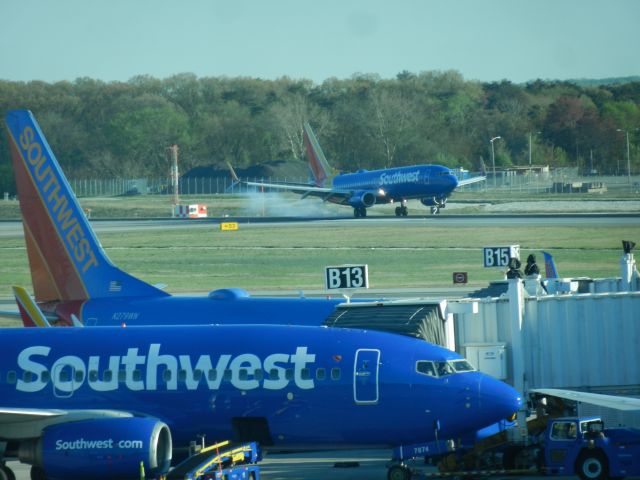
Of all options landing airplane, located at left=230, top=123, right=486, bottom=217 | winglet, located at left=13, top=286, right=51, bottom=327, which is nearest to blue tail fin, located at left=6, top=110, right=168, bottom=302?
winglet, located at left=13, top=286, right=51, bottom=327

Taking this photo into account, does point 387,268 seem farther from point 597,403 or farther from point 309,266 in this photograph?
point 597,403

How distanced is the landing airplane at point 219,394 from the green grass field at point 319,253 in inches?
1755

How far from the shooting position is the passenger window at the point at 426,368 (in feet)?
81.1

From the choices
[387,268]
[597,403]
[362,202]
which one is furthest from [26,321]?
[362,202]

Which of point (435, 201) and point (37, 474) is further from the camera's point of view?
point (435, 201)

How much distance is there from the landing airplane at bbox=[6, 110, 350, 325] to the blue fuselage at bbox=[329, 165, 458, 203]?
3242 inches

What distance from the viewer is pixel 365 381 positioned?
24.7 m

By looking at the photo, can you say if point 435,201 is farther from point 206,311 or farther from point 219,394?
point 219,394

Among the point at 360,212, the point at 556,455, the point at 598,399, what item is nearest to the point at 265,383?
the point at 556,455

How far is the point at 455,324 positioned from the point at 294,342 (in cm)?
624

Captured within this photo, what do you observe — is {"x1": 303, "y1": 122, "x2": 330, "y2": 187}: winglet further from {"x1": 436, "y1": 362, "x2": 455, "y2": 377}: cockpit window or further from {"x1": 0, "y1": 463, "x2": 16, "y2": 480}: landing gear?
{"x1": 0, "y1": 463, "x2": 16, "y2": 480}: landing gear

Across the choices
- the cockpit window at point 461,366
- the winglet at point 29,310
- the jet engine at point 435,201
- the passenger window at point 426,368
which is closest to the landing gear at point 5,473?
the winglet at point 29,310

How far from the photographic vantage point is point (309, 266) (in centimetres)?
8188

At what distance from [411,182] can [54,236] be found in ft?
277
